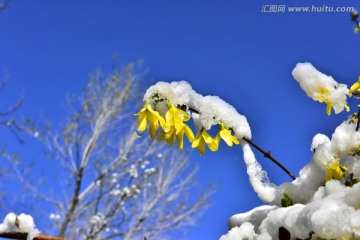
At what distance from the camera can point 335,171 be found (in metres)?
0.58

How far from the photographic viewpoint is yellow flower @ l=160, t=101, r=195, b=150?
727 mm

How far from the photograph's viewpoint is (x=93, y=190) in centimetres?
1053

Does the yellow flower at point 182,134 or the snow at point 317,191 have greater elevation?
the yellow flower at point 182,134

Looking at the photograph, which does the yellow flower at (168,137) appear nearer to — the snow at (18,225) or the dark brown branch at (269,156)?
the dark brown branch at (269,156)

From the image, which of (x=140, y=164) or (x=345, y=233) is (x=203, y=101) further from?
(x=140, y=164)

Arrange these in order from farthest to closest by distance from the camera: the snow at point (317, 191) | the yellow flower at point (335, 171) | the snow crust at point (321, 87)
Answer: the snow crust at point (321, 87)
the yellow flower at point (335, 171)
the snow at point (317, 191)

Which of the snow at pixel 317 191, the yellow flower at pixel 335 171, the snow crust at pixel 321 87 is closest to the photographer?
the snow at pixel 317 191

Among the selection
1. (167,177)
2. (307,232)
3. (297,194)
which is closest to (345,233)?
(307,232)

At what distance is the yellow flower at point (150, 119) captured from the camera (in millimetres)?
746

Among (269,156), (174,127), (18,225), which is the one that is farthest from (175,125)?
(18,225)

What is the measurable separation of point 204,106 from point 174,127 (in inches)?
2.6

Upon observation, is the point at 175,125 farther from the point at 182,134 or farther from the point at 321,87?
the point at 321,87

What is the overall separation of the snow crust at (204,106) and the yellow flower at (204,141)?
0.06 ft

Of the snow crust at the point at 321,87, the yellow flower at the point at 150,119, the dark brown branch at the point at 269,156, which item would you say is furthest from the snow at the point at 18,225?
the snow crust at the point at 321,87
